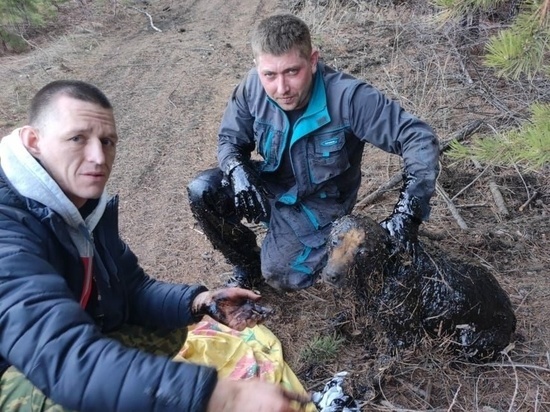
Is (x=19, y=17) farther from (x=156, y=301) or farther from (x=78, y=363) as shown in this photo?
(x=78, y=363)

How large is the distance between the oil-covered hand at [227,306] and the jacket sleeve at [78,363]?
917 millimetres

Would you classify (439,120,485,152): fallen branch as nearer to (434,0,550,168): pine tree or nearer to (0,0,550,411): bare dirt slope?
(0,0,550,411): bare dirt slope

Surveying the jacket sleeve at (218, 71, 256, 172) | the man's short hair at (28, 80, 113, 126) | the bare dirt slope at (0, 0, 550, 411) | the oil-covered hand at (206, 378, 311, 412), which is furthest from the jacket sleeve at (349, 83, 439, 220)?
the oil-covered hand at (206, 378, 311, 412)

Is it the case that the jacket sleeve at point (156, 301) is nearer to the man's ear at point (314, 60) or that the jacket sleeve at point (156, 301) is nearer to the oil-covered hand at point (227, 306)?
the oil-covered hand at point (227, 306)

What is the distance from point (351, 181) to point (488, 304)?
1141 millimetres

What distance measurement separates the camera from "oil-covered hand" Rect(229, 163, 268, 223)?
3.13m

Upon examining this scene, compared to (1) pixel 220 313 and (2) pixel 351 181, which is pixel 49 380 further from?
(2) pixel 351 181

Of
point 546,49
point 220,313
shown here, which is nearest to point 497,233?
point 546,49

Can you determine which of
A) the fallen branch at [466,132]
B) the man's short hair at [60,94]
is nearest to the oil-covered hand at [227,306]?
the man's short hair at [60,94]

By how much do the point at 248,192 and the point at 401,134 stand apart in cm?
89

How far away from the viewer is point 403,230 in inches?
105

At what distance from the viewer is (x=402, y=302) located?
265 cm

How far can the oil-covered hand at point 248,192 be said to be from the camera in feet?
10.3

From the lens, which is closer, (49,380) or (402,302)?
(49,380)
